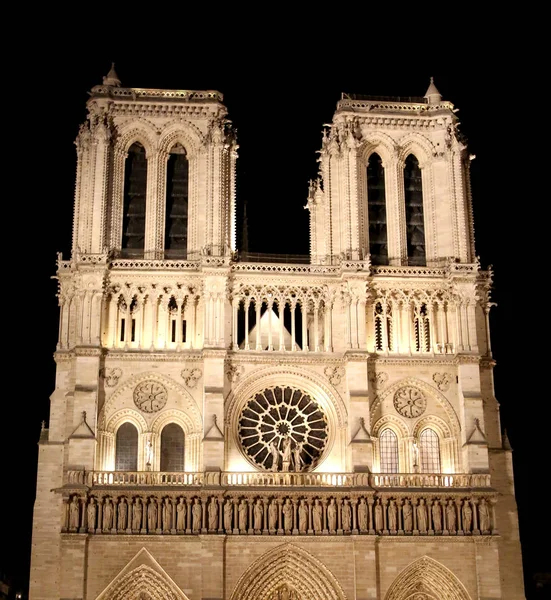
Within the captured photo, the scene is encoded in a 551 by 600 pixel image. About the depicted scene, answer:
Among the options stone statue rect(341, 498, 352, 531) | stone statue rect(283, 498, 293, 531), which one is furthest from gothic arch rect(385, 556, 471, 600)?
stone statue rect(283, 498, 293, 531)

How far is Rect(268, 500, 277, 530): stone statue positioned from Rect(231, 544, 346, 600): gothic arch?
0.81 m

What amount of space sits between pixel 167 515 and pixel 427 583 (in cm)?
986

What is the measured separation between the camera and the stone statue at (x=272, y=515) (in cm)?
3888

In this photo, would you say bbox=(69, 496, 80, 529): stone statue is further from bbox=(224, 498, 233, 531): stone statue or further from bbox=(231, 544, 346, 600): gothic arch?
bbox=(231, 544, 346, 600): gothic arch

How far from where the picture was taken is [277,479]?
3962 cm

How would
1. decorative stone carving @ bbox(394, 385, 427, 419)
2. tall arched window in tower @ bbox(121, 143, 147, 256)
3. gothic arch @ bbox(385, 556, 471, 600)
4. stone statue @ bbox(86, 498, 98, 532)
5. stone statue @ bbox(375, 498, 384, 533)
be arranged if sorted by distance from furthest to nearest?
1. tall arched window in tower @ bbox(121, 143, 147, 256)
2. decorative stone carving @ bbox(394, 385, 427, 419)
3. stone statue @ bbox(375, 498, 384, 533)
4. gothic arch @ bbox(385, 556, 471, 600)
5. stone statue @ bbox(86, 498, 98, 532)

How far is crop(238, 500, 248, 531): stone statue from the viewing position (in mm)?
38719

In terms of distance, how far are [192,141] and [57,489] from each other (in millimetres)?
15489

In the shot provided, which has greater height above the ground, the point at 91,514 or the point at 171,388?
the point at 171,388

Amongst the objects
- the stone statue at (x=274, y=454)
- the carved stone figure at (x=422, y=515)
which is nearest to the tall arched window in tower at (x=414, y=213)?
the stone statue at (x=274, y=454)

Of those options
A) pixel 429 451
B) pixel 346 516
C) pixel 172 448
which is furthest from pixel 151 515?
pixel 429 451

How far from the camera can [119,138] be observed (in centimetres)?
4453

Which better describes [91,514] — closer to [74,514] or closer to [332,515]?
[74,514]

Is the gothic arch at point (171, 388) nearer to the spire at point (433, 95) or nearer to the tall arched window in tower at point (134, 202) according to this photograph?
the tall arched window in tower at point (134, 202)
